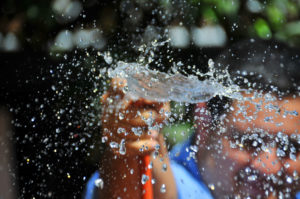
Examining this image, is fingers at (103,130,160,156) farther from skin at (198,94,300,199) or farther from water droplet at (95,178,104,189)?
skin at (198,94,300,199)

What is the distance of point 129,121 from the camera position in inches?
45.9

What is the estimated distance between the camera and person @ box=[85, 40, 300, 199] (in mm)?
1209

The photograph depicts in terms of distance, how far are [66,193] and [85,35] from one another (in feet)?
2.70

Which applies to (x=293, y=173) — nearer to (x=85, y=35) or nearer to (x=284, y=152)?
(x=284, y=152)

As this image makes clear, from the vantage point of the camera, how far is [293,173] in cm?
140

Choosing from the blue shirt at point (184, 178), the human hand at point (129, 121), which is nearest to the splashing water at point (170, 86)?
the human hand at point (129, 121)

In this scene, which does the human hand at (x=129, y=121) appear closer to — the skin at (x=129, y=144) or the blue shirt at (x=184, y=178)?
the skin at (x=129, y=144)

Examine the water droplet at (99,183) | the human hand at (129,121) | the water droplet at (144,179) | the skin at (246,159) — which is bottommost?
the skin at (246,159)

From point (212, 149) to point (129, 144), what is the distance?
0.42 m

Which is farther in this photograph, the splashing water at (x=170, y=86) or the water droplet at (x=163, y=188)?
the water droplet at (x=163, y=188)

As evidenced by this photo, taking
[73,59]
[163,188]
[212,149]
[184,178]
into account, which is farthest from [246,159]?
[73,59]

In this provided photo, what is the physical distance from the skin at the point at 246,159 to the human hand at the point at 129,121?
31 cm

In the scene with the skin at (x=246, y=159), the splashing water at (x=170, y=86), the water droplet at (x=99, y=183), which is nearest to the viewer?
the splashing water at (x=170, y=86)

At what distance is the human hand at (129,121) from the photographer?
1159mm
